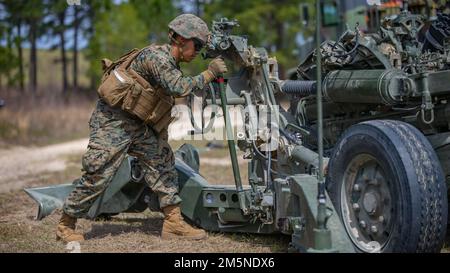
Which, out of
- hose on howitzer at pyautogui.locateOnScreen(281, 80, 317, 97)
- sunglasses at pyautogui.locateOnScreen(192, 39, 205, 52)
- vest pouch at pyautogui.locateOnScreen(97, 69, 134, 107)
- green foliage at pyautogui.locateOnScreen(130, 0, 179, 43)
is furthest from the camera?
green foliage at pyautogui.locateOnScreen(130, 0, 179, 43)

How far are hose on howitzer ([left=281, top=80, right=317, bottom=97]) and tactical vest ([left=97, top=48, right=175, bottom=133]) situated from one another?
1.00m

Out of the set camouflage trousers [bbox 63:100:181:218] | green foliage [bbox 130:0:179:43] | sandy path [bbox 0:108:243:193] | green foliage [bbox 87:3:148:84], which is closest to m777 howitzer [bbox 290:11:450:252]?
camouflage trousers [bbox 63:100:181:218]

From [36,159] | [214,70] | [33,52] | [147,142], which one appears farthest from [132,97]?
[33,52]

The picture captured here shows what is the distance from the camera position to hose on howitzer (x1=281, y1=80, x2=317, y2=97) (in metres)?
5.73

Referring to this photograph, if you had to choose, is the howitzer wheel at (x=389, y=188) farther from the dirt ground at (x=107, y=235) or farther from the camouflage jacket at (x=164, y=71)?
the camouflage jacket at (x=164, y=71)

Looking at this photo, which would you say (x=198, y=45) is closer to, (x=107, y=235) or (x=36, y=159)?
(x=107, y=235)

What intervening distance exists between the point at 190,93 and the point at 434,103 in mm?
1887

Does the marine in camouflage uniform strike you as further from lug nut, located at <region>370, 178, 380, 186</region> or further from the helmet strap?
lug nut, located at <region>370, 178, 380, 186</region>

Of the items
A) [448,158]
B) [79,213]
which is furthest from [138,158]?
[448,158]

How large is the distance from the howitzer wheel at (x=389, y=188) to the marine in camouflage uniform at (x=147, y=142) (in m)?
1.38

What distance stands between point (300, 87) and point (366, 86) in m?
1.08

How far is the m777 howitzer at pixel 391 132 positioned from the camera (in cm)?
418

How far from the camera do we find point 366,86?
4812 mm

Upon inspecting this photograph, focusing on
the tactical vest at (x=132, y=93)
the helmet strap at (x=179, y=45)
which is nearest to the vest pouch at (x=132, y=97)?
the tactical vest at (x=132, y=93)
